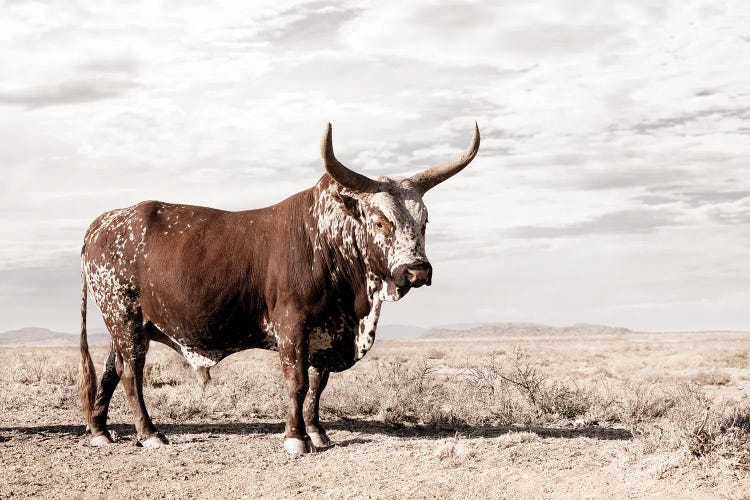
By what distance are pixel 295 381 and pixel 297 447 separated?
68cm

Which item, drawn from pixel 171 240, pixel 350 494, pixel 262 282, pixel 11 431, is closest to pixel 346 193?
pixel 262 282

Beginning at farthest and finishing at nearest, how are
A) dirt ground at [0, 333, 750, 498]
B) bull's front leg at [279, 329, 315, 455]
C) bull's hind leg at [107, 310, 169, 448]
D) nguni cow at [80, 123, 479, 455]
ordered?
1. bull's hind leg at [107, 310, 169, 448]
2. bull's front leg at [279, 329, 315, 455]
3. nguni cow at [80, 123, 479, 455]
4. dirt ground at [0, 333, 750, 498]

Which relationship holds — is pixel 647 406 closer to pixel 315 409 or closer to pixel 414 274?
pixel 315 409

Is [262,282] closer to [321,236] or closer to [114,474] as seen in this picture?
[321,236]

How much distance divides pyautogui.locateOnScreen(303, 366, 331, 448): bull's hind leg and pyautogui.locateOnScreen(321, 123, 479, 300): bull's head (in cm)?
140

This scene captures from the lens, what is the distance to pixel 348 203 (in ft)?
27.3

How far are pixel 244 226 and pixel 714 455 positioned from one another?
526cm

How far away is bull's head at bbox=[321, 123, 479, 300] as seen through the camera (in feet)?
25.4

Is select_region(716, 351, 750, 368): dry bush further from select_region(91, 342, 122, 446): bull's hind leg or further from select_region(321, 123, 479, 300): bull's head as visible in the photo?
select_region(91, 342, 122, 446): bull's hind leg

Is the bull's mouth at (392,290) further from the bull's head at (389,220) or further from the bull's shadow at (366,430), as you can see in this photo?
the bull's shadow at (366,430)

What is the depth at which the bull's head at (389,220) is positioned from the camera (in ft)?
25.4

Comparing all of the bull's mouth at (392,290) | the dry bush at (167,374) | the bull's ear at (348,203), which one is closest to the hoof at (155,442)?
the bull's mouth at (392,290)

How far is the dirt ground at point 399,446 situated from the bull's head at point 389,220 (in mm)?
1747

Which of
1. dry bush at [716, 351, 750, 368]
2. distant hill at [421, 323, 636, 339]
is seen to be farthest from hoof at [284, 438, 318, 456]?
distant hill at [421, 323, 636, 339]
